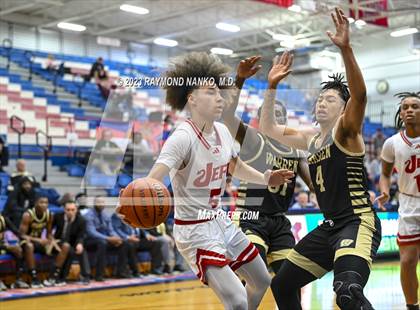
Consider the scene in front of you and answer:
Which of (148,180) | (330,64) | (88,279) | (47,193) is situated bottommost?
(88,279)

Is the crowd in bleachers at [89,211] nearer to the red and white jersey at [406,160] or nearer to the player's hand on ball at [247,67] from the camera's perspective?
the red and white jersey at [406,160]

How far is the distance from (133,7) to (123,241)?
45.1ft

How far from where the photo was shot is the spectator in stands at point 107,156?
527 inches

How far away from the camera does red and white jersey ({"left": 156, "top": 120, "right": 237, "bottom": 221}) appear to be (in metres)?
4.86

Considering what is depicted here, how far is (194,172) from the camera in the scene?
194 inches

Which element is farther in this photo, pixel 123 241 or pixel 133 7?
pixel 133 7

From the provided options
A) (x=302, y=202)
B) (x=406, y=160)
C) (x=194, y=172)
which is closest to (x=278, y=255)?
(x=194, y=172)

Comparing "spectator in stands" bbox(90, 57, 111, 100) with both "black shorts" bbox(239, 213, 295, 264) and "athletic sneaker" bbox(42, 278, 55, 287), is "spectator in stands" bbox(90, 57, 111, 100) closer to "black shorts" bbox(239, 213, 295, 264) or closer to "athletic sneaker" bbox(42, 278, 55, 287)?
"athletic sneaker" bbox(42, 278, 55, 287)

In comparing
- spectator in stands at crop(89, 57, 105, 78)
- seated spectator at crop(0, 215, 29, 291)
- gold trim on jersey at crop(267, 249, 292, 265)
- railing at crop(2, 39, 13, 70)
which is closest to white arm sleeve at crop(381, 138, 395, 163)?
gold trim on jersey at crop(267, 249, 292, 265)

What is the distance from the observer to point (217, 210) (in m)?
5.05

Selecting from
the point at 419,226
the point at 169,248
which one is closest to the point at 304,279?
the point at 419,226

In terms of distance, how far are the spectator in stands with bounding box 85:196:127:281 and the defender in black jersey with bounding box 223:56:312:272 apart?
5.63 m

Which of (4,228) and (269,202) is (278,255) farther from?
(4,228)

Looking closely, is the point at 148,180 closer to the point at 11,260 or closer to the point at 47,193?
the point at 11,260
